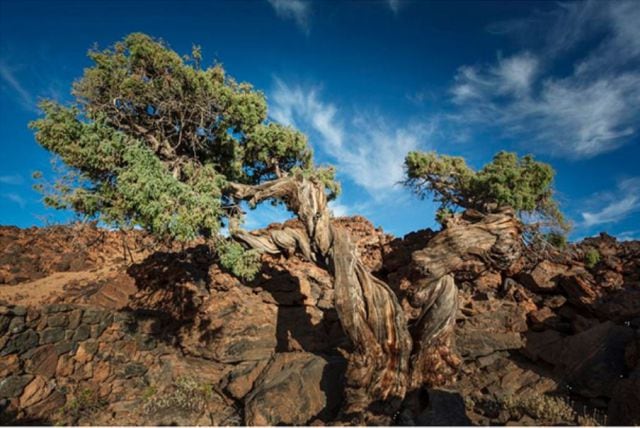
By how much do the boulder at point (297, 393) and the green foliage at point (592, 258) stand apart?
12.2 meters

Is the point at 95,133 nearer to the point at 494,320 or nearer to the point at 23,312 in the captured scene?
the point at 23,312

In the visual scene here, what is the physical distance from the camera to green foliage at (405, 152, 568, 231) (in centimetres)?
1783

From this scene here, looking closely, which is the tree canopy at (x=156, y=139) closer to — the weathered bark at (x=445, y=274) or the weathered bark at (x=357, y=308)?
the weathered bark at (x=357, y=308)

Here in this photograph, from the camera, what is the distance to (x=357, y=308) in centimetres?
953

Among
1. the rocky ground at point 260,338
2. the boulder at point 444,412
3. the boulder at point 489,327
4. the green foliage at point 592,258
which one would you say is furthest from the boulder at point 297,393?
the green foliage at point 592,258

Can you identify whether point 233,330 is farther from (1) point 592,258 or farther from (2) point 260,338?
(1) point 592,258

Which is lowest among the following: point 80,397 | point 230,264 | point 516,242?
point 80,397

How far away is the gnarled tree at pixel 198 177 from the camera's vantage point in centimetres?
923

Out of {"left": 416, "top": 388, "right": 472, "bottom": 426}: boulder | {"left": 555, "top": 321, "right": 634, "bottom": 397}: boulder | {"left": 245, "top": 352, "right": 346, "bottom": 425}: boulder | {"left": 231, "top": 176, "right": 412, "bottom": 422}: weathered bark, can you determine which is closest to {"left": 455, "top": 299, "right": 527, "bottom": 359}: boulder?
{"left": 555, "top": 321, "right": 634, "bottom": 397}: boulder

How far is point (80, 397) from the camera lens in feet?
37.7

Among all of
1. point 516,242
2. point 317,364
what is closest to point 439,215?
point 516,242

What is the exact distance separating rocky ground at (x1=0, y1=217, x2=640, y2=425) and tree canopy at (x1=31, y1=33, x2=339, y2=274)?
1.85m

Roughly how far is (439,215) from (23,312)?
19.6 metres

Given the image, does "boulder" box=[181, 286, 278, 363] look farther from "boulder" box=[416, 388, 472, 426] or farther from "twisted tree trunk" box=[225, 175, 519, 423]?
"boulder" box=[416, 388, 472, 426]
